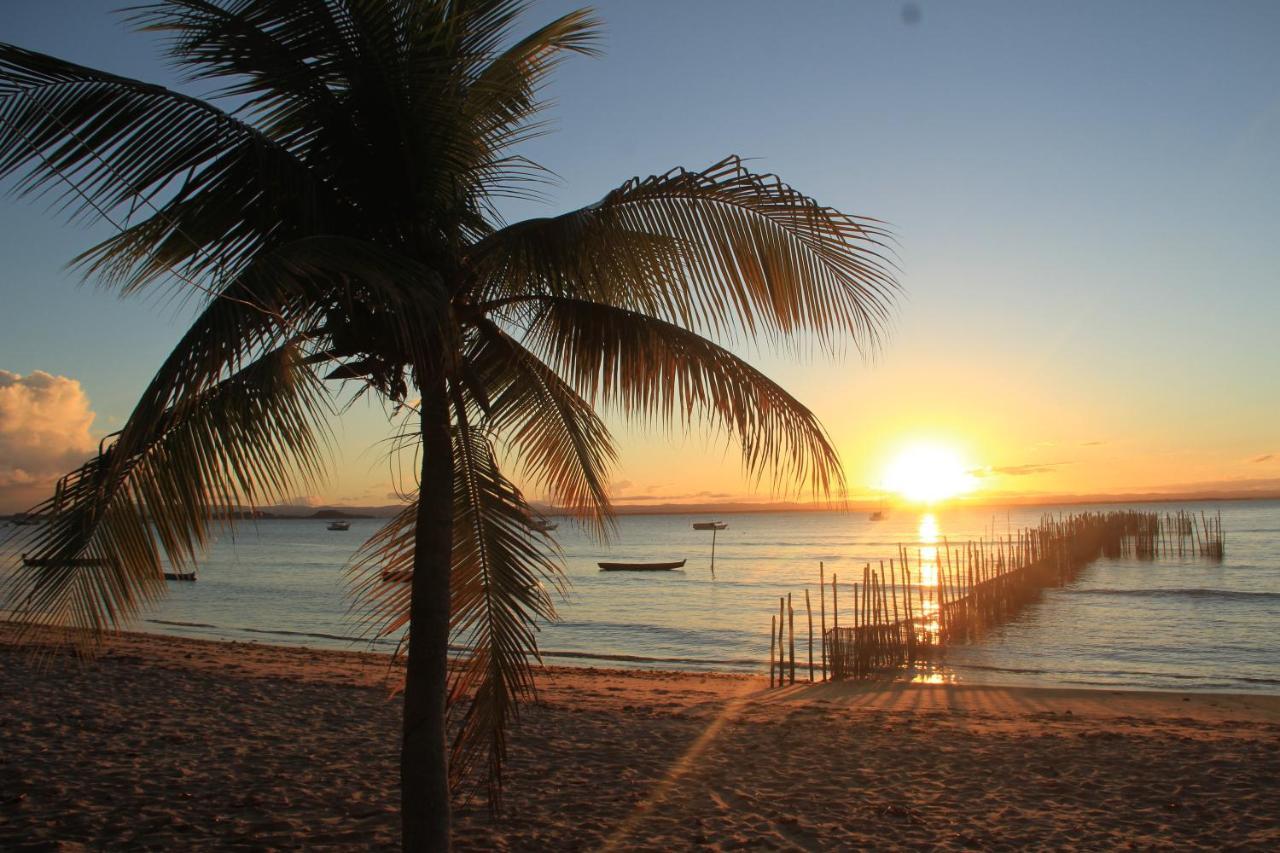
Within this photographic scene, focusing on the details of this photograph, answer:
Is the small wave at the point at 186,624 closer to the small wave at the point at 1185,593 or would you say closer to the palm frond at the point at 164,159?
the palm frond at the point at 164,159

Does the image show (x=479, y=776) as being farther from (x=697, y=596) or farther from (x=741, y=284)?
(x=697, y=596)

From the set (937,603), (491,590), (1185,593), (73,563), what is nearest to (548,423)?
(491,590)

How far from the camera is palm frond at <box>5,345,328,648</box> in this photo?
3141 millimetres

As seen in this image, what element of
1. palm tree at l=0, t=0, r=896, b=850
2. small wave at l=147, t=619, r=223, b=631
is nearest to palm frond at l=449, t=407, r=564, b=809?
palm tree at l=0, t=0, r=896, b=850

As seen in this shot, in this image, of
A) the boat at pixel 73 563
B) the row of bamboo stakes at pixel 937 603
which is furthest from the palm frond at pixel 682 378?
the row of bamboo stakes at pixel 937 603

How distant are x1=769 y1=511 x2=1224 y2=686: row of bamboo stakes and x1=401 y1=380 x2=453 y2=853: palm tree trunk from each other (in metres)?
9.91

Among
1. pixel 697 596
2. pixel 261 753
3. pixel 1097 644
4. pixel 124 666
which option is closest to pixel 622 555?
pixel 697 596

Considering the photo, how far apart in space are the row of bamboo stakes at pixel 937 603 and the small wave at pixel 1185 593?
6.19ft

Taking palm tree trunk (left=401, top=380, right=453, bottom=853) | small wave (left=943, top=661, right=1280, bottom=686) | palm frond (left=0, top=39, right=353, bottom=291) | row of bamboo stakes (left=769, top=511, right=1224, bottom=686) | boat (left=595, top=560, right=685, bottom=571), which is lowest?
small wave (left=943, top=661, right=1280, bottom=686)

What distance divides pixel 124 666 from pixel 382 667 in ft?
14.3

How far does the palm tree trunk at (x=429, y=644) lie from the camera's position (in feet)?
12.6

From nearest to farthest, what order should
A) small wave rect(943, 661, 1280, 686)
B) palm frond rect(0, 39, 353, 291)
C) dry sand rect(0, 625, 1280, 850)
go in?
palm frond rect(0, 39, 353, 291)
dry sand rect(0, 625, 1280, 850)
small wave rect(943, 661, 1280, 686)

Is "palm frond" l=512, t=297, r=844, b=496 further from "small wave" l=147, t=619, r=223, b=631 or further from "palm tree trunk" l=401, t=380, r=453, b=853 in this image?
"small wave" l=147, t=619, r=223, b=631

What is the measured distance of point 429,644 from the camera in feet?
12.6
